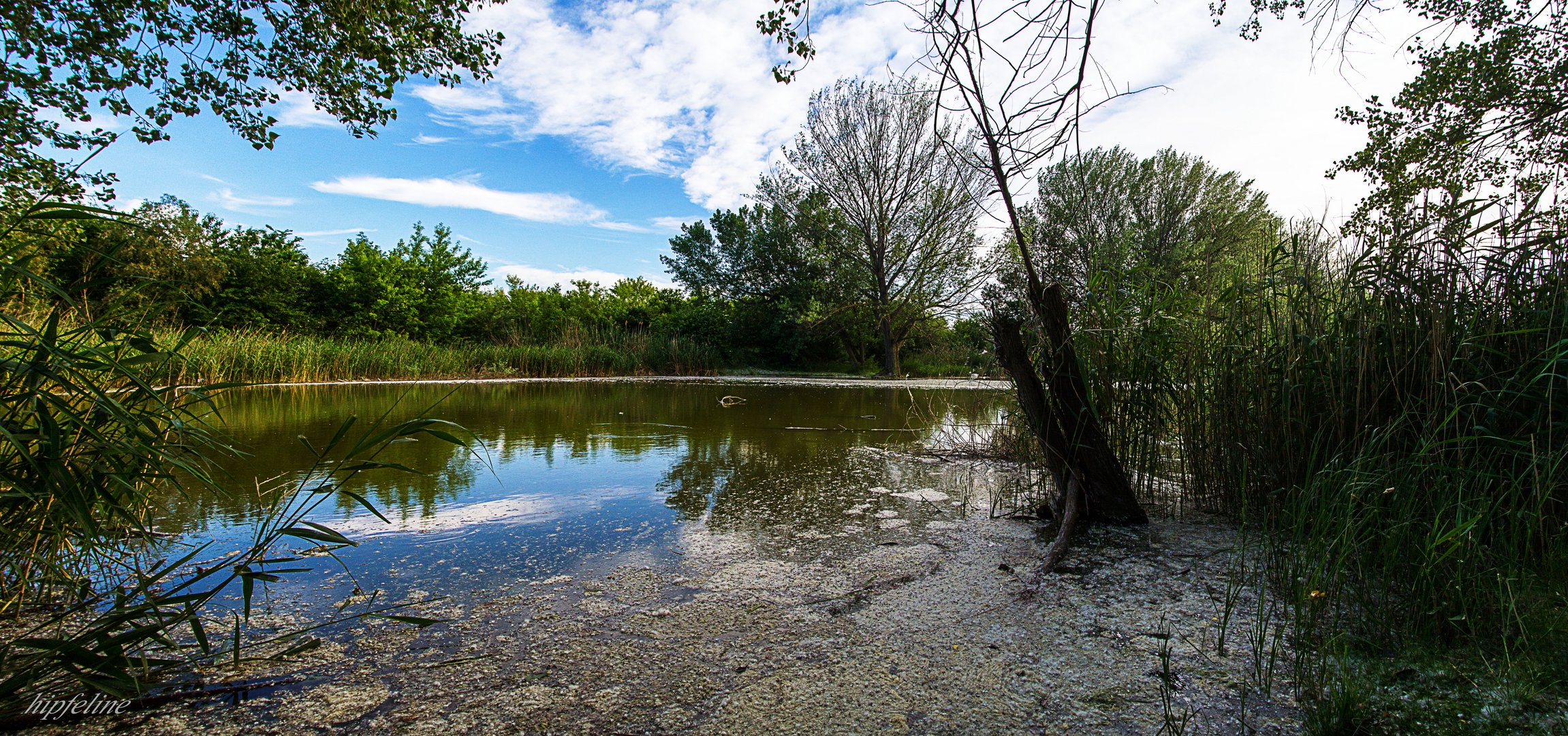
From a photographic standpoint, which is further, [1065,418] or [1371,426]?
[1065,418]

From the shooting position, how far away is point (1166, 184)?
2039cm

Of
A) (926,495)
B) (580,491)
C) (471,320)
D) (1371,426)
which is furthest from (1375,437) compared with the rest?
(471,320)

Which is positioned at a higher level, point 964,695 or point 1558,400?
point 1558,400

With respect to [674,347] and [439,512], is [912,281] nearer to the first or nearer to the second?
[674,347]

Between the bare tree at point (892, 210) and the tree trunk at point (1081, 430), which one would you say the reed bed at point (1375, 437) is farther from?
the bare tree at point (892, 210)

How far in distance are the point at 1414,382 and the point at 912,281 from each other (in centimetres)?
1699

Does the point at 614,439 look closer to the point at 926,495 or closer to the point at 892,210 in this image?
the point at 926,495

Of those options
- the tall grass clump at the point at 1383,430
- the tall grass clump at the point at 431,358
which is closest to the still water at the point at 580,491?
the tall grass clump at the point at 1383,430

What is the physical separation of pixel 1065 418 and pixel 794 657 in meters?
1.70

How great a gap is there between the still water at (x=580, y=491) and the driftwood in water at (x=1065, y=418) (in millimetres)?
635

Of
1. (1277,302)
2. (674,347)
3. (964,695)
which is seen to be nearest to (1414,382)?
(1277,302)

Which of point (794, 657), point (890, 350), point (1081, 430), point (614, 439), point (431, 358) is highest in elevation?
point (890, 350)

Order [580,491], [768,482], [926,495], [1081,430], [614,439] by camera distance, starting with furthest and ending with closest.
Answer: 1. [614,439]
2. [768,482]
3. [580,491]
4. [926,495]
5. [1081,430]

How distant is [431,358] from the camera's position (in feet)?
49.1
